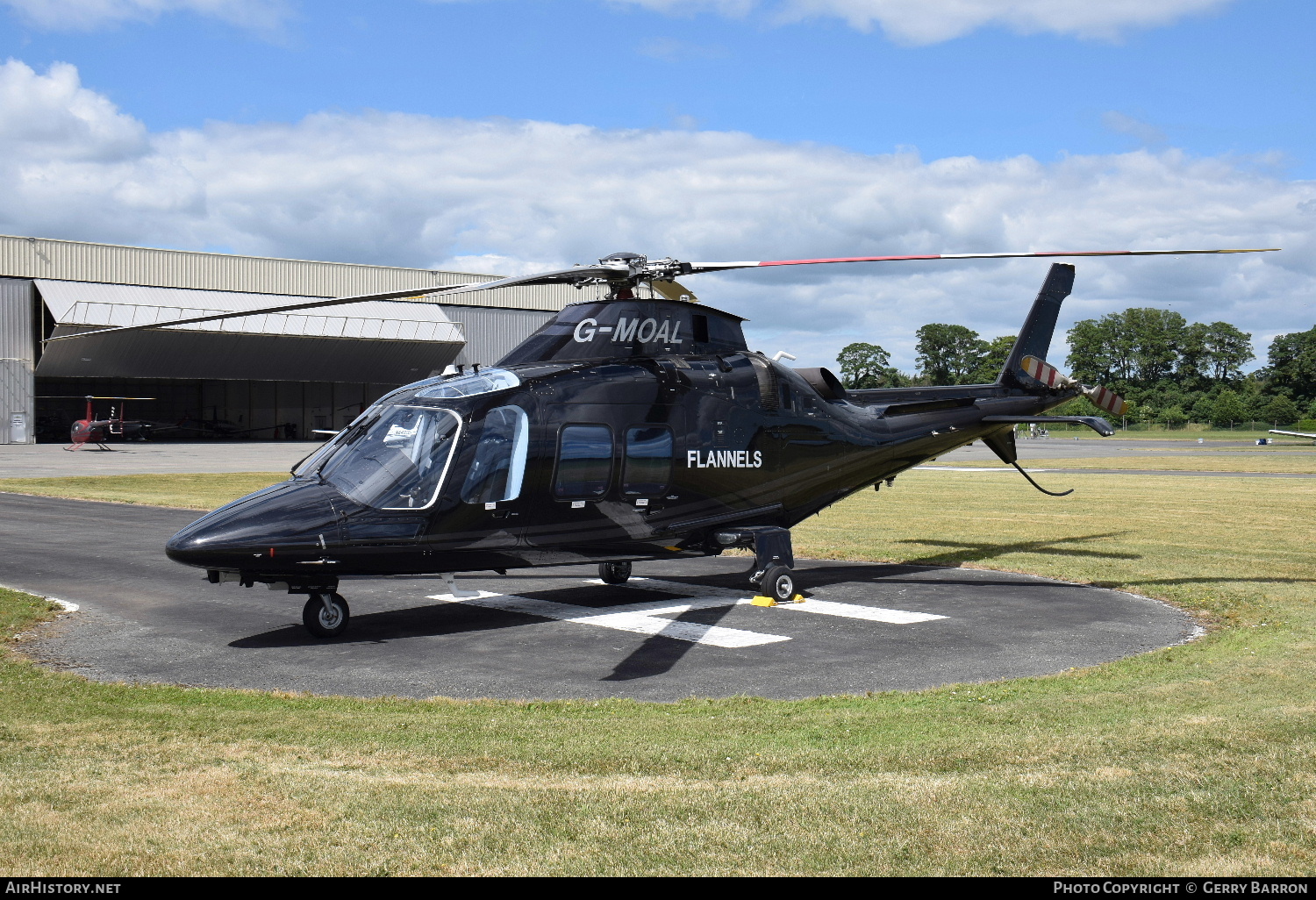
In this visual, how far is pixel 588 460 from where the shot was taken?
41.9 feet

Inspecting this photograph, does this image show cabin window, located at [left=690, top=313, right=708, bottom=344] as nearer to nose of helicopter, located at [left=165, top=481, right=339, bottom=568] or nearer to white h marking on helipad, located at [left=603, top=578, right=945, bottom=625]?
white h marking on helipad, located at [left=603, top=578, right=945, bottom=625]

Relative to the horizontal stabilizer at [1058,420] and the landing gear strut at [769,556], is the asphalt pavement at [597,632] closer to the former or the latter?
the landing gear strut at [769,556]

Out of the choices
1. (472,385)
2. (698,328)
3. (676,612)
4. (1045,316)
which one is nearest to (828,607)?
(676,612)

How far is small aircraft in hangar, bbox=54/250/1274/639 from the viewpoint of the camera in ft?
37.1

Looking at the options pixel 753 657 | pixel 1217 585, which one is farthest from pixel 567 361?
pixel 1217 585

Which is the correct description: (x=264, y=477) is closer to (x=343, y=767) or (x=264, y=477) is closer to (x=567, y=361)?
(x=567, y=361)

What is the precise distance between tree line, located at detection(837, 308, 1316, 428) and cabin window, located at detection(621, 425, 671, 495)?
13687 centimetres

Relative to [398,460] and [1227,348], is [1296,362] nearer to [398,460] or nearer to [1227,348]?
[1227,348]

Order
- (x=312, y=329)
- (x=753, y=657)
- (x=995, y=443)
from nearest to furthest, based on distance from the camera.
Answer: (x=753, y=657) < (x=995, y=443) < (x=312, y=329)

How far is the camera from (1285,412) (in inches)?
5212

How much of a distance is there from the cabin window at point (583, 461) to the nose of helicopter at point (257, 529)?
8.61 feet

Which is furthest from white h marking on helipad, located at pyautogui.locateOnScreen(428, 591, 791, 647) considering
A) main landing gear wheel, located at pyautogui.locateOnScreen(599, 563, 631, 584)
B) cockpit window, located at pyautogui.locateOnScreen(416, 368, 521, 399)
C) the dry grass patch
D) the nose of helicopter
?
the dry grass patch

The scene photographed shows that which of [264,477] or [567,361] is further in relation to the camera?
[264,477]

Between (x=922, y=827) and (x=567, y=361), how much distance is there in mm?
8596
